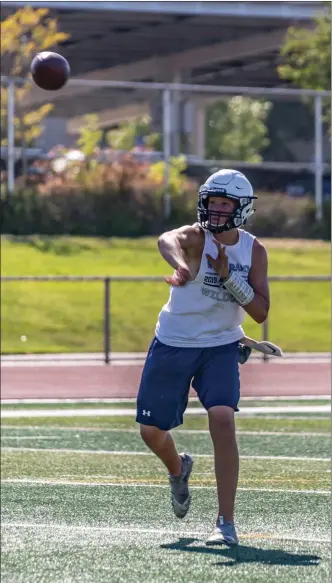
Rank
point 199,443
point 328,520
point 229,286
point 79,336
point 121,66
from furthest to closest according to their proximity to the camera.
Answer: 1. point 121,66
2. point 79,336
3. point 199,443
4. point 328,520
5. point 229,286

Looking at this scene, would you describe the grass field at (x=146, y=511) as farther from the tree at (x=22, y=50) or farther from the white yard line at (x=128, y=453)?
the tree at (x=22, y=50)

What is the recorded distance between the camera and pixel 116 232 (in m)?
28.5

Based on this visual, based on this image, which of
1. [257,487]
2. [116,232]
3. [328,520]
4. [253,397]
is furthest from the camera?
[116,232]

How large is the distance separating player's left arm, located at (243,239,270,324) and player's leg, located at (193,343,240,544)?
0.22 meters

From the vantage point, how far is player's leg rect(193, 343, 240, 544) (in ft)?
21.2

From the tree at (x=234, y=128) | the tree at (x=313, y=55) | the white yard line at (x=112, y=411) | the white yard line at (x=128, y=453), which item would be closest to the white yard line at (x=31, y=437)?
the white yard line at (x=128, y=453)

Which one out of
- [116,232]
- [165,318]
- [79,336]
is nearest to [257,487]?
[165,318]

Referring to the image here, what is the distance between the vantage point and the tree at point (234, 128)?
64562 mm

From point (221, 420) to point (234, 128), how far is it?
6060 cm

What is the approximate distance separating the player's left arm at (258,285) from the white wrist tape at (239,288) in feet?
0.15

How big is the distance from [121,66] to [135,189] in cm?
1750

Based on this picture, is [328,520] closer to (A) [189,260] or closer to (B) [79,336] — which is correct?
(A) [189,260]

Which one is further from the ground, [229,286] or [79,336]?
[229,286]

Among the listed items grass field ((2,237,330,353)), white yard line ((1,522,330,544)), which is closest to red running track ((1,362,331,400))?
grass field ((2,237,330,353))
